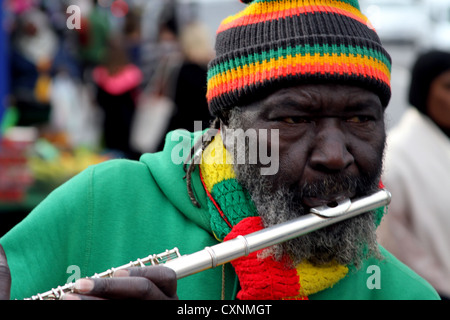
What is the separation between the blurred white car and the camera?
671 inches

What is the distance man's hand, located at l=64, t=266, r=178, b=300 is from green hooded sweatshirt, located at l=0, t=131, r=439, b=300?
459 mm

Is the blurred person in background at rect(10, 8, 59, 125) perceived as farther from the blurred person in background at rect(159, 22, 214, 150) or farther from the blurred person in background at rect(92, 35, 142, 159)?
the blurred person in background at rect(159, 22, 214, 150)

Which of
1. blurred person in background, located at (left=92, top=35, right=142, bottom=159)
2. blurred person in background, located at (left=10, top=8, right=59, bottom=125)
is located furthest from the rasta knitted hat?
blurred person in background, located at (left=92, top=35, right=142, bottom=159)

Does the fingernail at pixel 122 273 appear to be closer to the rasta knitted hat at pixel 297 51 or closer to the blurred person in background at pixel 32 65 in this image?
the rasta knitted hat at pixel 297 51

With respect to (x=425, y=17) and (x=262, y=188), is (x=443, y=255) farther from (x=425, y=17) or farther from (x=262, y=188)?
(x=425, y=17)

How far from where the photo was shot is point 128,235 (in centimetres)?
223

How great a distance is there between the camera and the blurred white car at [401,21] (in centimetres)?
1703

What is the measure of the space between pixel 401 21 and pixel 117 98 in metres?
11.3

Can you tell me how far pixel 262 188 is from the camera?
221 cm

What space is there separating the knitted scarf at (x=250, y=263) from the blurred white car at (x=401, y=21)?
15.3 m

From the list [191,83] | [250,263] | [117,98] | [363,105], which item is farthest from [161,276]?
[117,98]

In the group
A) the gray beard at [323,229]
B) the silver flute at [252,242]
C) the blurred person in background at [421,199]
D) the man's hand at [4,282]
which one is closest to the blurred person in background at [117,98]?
the blurred person in background at [421,199]

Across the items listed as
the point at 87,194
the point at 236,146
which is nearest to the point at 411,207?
the point at 236,146

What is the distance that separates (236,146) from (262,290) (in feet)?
1.74
